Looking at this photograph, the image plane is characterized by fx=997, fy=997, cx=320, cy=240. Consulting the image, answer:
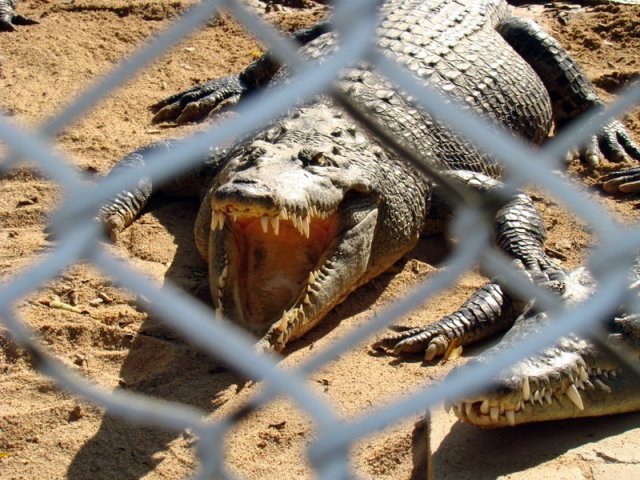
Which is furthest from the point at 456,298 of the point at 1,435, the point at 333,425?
the point at 333,425

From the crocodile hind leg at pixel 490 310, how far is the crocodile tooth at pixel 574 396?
1.76 ft

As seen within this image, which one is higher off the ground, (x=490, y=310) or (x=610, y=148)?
(x=490, y=310)

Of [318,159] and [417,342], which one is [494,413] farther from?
[318,159]

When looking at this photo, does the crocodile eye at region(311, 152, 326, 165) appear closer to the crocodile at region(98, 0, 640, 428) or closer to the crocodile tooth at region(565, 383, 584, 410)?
the crocodile at region(98, 0, 640, 428)

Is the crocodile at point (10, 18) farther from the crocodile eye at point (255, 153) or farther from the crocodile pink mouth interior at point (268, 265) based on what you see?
the crocodile pink mouth interior at point (268, 265)

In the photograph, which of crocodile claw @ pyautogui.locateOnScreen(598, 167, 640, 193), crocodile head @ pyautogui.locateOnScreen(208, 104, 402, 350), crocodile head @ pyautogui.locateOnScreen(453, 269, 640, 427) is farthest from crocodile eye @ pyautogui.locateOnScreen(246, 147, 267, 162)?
crocodile claw @ pyautogui.locateOnScreen(598, 167, 640, 193)

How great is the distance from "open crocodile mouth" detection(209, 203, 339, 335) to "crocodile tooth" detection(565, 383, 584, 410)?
116cm

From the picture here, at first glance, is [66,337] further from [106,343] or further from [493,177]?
[493,177]

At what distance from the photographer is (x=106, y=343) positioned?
3572 mm

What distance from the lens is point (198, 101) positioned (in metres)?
5.81

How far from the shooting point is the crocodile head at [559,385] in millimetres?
2680

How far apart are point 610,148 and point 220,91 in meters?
2.28

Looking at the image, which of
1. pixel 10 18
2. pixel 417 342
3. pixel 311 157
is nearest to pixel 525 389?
pixel 417 342

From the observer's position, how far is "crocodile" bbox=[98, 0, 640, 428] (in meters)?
3.66
